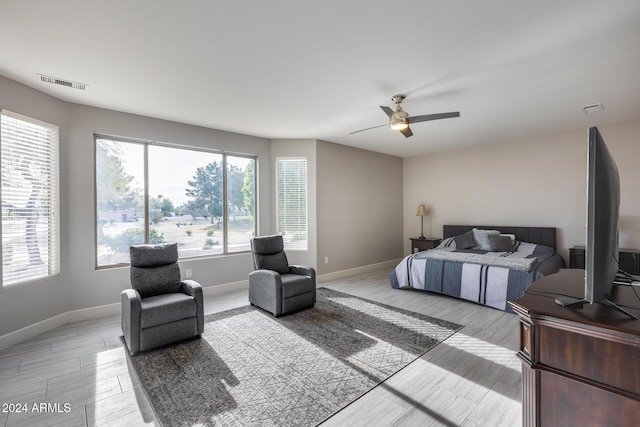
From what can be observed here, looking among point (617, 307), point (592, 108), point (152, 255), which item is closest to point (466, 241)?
point (592, 108)

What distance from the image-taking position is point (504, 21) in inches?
83.7

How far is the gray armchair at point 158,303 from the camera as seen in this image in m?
2.78

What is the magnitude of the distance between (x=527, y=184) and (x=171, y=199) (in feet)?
20.7

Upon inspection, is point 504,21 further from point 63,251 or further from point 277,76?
point 63,251

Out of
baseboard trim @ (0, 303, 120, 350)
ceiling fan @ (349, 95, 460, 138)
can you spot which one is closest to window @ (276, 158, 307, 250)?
ceiling fan @ (349, 95, 460, 138)

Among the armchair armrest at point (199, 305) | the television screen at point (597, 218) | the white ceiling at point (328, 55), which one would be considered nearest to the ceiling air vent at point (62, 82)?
the white ceiling at point (328, 55)

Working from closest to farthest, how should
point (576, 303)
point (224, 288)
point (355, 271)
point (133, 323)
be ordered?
point (576, 303) → point (133, 323) → point (224, 288) → point (355, 271)

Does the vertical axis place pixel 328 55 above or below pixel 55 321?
above

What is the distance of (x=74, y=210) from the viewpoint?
3686 millimetres

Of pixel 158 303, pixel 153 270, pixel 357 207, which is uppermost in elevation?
pixel 357 207

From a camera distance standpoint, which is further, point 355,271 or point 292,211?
point 355,271

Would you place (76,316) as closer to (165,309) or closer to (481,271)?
(165,309)

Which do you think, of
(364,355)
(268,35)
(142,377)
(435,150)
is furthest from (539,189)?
(142,377)

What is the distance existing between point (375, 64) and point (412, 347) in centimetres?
273
